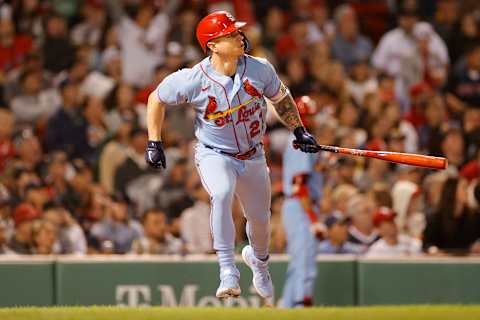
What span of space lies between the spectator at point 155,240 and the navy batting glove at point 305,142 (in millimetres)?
3531

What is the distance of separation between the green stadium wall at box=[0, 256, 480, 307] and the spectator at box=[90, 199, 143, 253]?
2.39 ft

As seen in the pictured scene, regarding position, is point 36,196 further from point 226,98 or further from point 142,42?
point 226,98

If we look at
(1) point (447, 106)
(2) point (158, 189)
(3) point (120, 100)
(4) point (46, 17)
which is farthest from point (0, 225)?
(1) point (447, 106)

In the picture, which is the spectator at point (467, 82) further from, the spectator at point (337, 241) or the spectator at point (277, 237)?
the spectator at point (277, 237)

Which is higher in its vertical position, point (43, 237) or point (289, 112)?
point (289, 112)

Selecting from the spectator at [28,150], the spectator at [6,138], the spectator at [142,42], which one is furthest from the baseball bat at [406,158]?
the spectator at [142,42]

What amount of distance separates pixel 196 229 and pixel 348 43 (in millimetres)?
4347

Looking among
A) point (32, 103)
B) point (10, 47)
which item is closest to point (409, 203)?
point (32, 103)

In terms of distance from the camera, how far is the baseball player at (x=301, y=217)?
12.5 m

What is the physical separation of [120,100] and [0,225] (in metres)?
3.11

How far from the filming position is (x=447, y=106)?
1628 cm

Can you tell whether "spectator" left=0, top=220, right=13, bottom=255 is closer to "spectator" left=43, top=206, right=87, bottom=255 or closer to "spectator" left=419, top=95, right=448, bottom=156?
"spectator" left=43, top=206, right=87, bottom=255

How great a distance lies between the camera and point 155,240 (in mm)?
13492

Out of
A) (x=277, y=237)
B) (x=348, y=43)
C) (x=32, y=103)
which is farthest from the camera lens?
(x=348, y=43)
